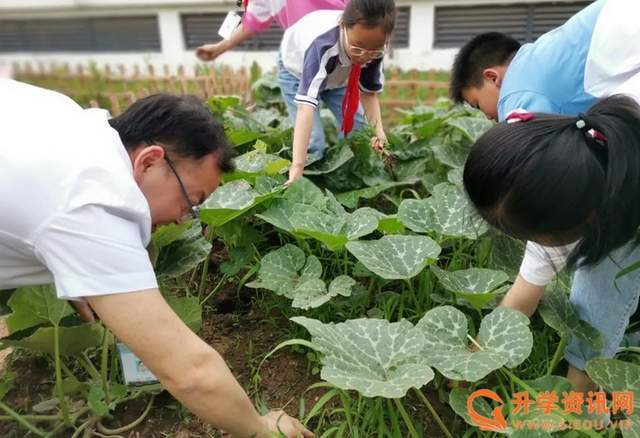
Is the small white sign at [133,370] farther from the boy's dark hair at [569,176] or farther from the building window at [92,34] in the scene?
the building window at [92,34]

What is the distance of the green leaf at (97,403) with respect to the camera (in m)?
1.28

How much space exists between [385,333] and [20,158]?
29.9 inches

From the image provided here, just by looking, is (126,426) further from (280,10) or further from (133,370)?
(280,10)

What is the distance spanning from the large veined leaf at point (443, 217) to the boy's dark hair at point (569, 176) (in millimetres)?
508

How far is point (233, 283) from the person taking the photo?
1829mm

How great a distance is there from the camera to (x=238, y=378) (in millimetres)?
1449

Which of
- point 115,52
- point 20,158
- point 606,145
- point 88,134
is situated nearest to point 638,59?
point 606,145

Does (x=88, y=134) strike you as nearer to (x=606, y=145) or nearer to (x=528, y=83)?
(x=606, y=145)

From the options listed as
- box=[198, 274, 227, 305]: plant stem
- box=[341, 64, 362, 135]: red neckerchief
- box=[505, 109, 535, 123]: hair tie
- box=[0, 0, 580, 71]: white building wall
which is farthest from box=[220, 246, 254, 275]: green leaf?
box=[0, 0, 580, 71]: white building wall

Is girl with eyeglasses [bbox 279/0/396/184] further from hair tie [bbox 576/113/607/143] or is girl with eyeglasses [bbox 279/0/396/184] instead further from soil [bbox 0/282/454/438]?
hair tie [bbox 576/113/607/143]

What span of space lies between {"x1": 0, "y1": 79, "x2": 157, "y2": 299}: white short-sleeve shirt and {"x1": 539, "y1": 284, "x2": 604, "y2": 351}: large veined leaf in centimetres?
91

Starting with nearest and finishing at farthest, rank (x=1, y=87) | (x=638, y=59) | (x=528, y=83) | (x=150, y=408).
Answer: (x=1, y=87), (x=638, y=59), (x=150, y=408), (x=528, y=83)

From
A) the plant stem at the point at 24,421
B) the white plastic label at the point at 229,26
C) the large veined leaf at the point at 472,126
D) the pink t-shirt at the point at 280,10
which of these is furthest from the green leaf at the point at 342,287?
the white plastic label at the point at 229,26

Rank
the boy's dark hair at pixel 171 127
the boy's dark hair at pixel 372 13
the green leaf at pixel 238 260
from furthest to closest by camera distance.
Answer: the boy's dark hair at pixel 372 13
the green leaf at pixel 238 260
the boy's dark hair at pixel 171 127
